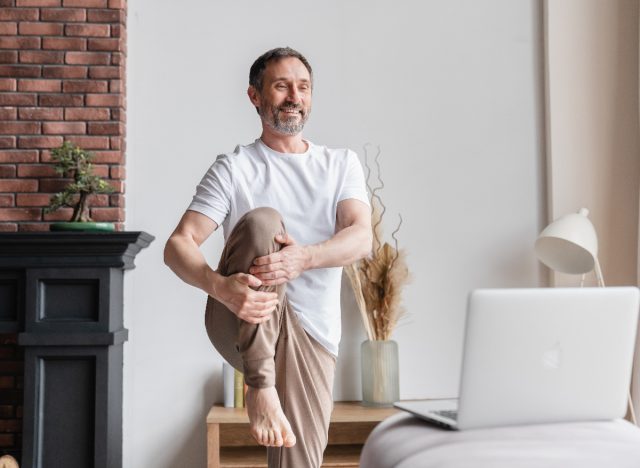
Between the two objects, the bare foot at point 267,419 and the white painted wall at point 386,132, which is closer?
the bare foot at point 267,419

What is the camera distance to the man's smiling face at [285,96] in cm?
235

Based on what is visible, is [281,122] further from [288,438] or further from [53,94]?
[53,94]

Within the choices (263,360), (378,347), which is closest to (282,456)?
(263,360)

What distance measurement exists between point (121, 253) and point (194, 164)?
A: 697 mm

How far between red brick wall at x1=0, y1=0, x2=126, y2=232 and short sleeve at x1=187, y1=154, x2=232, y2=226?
157 cm

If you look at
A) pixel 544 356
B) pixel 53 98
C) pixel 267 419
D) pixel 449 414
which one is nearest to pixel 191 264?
pixel 267 419

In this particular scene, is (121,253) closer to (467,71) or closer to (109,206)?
(109,206)

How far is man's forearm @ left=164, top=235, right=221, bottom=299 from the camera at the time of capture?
2.07 meters

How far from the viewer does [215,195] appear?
7.53ft

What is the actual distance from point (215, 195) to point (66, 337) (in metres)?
1.50

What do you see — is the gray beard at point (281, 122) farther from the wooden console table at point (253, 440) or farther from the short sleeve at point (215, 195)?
the wooden console table at point (253, 440)

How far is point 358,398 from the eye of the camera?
12.7 ft

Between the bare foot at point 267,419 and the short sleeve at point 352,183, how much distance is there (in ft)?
2.29

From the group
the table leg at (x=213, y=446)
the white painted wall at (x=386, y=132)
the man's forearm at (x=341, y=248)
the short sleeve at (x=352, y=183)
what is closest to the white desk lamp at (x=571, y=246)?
the white painted wall at (x=386, y=132)
